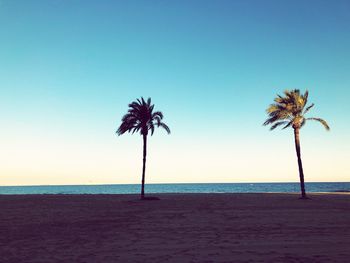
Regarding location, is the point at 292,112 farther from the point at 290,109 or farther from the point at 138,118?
the point at 138,118

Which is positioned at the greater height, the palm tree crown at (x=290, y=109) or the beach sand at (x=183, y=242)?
the palm tree crown at (x=290, y=109)

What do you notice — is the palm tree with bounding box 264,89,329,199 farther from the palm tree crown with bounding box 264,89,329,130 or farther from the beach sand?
the beach sand

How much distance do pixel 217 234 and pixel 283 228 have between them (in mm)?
3222

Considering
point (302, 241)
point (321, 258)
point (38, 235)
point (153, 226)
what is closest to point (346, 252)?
point (321, 258)

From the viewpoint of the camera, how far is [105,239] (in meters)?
12.1

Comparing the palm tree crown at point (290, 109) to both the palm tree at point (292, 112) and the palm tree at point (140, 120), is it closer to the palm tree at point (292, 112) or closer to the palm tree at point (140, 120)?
the palm tree at point (292, 112)

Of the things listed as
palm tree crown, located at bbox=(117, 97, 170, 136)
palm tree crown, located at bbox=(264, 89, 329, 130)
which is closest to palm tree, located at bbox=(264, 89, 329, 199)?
palm tree crown, located at bbox=(264, 89, 329, 130)

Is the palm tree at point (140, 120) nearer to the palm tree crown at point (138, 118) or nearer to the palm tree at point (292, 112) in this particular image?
the palm tree crown at point (138, 118)

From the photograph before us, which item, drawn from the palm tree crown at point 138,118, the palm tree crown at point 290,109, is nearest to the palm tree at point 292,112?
the palm tree crown at point 290,109

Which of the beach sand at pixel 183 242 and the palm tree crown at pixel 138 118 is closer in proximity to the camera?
the beach sand at pixel 183 242

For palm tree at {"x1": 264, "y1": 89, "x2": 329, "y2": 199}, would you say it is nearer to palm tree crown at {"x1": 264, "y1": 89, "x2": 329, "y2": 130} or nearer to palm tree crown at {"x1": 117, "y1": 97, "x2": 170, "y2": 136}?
palm tree crown at {"x1": 264, "y1": 89, "x2": 329, "y2": 130}

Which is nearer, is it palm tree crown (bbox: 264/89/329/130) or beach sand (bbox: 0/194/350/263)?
beach sand (bbox: 0/194/350/263)

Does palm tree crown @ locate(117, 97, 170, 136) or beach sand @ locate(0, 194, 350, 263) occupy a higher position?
palm tree crown @ locate(117, 97, 170, 136)

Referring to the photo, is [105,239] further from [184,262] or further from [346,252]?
[346,252]
